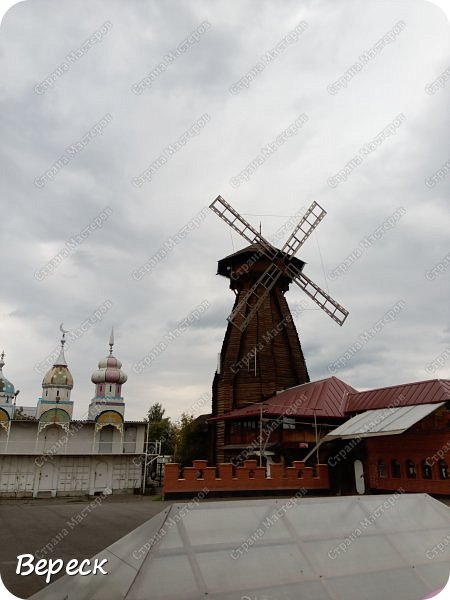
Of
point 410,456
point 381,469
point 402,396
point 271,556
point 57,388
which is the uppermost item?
point 57,388

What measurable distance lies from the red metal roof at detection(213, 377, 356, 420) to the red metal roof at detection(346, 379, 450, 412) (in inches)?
34.8

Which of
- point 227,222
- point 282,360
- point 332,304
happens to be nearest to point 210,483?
point 282,360

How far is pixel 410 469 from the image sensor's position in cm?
1831

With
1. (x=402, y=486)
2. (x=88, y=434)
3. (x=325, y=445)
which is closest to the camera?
(x=402, y=486)

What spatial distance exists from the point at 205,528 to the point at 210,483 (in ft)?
51.1

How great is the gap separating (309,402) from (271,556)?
71.7ft

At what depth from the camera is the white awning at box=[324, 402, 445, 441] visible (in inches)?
653

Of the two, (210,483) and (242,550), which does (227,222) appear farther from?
(242,550)

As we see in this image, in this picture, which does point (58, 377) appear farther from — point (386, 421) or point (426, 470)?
point (426, 470)

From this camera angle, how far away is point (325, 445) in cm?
2255

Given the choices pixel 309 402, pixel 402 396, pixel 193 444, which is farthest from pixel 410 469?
pixel 193 444

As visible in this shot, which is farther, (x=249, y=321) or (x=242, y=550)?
(x=249, y=321)

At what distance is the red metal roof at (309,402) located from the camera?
24203 mm

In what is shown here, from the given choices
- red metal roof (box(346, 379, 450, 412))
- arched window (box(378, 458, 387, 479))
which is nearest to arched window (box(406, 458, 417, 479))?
arched window (box(378, 458, 387, 479))
